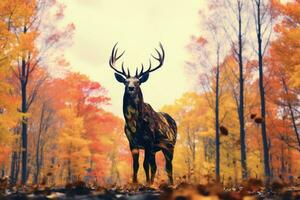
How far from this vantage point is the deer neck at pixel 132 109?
779cm

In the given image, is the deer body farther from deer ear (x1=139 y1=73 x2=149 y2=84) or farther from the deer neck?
deer ear (x1=139 y1=73 x2=149 y2=84)

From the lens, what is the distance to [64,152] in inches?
1025

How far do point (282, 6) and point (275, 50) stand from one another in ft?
6.00

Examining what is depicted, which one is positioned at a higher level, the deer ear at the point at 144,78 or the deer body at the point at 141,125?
the deer ear at the point at 144,78

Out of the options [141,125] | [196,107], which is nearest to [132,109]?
[141,125]

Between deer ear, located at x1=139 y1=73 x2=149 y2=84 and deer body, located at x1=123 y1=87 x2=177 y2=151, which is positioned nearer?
deer body, located at x1=123 y1=87 x2=177 y2=151

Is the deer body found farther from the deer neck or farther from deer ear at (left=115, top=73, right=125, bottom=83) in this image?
deer ear at (left=115, top=73, right=125, bottom=83)

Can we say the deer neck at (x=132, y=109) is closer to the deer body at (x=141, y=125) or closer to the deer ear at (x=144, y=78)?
the deer body at (x=141, y=125)

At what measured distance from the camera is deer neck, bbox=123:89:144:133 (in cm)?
779

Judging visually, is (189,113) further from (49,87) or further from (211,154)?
(49,87)

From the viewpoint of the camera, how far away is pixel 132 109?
7.80 m

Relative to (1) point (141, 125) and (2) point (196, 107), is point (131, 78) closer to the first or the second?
(1) point (141, 125)

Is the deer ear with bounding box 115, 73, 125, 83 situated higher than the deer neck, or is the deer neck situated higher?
the deer ear with bounding box 115, 73, 125, 83

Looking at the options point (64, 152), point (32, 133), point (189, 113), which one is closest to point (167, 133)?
Answer: point (64, 152)
